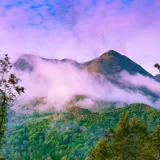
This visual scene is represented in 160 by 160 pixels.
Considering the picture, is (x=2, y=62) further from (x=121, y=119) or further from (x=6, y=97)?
(x=121, y=119)

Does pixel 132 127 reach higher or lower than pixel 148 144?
higher

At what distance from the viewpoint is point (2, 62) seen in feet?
70.4

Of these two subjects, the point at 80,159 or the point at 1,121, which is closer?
the point at 1,121

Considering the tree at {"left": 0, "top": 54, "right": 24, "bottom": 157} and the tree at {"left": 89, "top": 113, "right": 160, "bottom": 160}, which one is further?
the tree at {"left": 89, "top": 113, "right": 160, "bottom": 160}

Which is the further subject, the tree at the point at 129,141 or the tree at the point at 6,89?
the tree at the point at 129,141

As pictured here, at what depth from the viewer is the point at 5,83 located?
2142 centimetres

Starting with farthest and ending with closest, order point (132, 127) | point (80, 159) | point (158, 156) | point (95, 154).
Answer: point (80, 159) < point (95, 154) < point (132, 127) < point (158, 156)

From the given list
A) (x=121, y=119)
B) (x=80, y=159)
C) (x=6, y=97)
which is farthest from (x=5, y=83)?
(x=80, y=159)

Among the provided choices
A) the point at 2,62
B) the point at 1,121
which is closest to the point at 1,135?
the point at 1,121

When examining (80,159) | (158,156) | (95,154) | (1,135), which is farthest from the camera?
(80,159)

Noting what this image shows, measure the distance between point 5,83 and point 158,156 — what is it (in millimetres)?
20294

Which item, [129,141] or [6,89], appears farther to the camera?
[129,141]

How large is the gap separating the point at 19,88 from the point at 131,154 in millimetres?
18703

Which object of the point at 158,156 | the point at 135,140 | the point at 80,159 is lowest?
the point at 158,156
